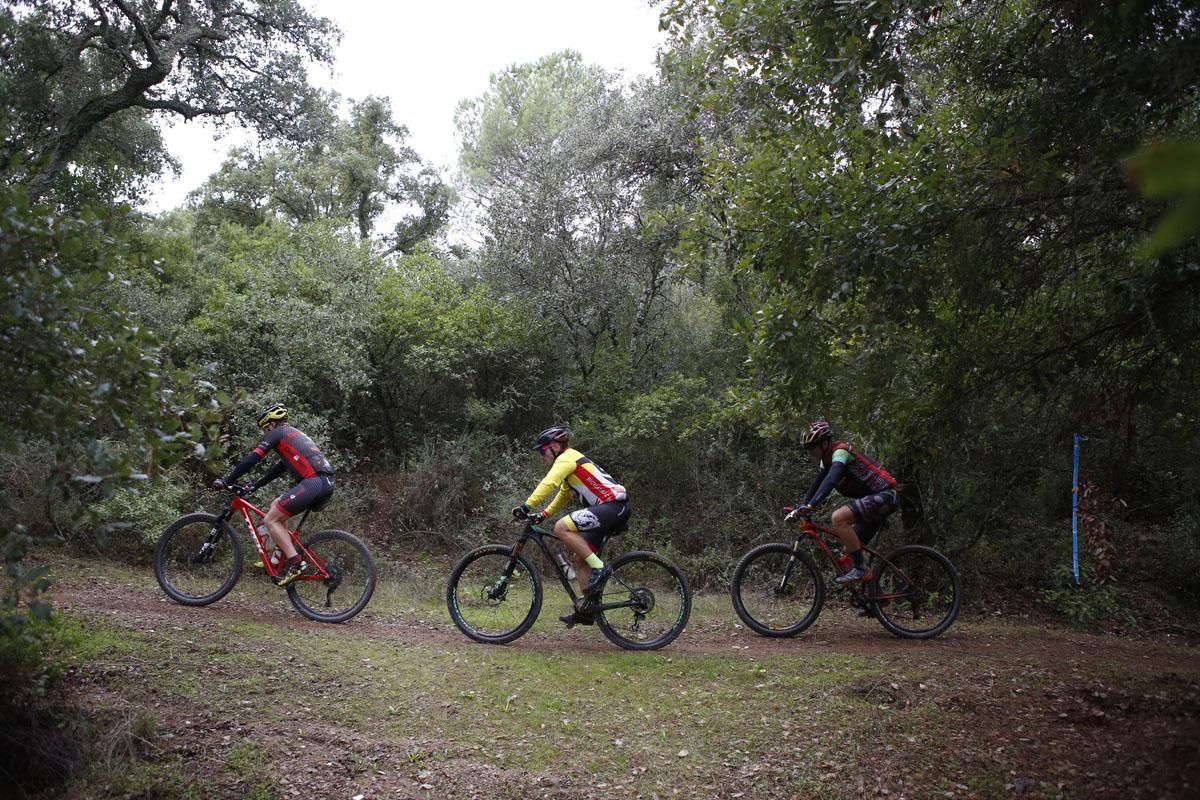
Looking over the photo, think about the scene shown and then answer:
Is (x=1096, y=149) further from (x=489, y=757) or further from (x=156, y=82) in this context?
(x=156, y=82)

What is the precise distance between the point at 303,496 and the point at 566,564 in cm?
266

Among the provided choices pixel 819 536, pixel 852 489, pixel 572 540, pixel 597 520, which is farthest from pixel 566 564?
pixel 852 489

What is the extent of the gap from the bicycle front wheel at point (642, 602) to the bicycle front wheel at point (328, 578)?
245cm

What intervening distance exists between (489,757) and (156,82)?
1392cm

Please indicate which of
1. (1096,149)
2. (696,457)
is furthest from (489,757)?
(696,457)

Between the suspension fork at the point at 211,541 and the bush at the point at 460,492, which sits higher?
the bush at the point at 460,492

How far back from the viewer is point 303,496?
7824 mm

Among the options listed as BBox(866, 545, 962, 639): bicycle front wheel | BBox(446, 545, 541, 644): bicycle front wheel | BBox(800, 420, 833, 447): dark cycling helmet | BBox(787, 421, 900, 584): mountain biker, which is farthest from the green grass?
BBox(800, 420, 833, 447): dark cycling helmet

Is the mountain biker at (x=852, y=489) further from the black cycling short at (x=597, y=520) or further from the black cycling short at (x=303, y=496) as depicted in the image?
the black cycling short at (x=303, y=496)

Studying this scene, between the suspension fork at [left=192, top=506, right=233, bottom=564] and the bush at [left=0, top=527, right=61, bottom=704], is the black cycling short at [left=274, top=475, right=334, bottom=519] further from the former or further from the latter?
the bush at [left=0, top=527, right=61, bottom=704]

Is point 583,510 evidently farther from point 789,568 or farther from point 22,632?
point 22,632

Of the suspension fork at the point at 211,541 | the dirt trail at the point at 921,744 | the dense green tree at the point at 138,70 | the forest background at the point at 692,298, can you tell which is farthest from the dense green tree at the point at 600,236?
the dirt trail at the point at 921,744

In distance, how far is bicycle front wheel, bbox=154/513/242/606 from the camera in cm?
804

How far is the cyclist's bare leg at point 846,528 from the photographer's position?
774cm
